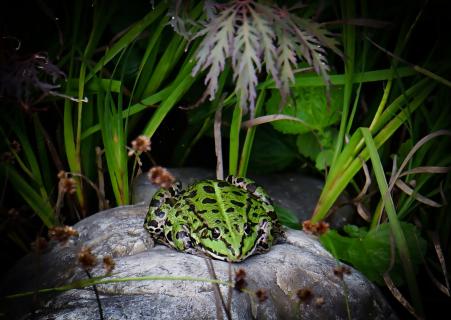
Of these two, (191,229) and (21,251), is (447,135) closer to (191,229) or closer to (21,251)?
(191,229)

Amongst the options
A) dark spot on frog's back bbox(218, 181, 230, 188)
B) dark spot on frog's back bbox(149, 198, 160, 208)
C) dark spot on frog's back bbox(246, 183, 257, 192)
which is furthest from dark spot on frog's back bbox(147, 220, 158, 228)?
dark spot on frog's back bbox(246, 183, 257, 192)

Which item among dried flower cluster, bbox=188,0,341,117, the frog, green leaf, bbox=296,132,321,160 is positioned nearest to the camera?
dried flower cluster, bbox=188,0,341,117

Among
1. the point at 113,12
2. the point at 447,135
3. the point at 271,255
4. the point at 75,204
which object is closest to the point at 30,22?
the point at 113,12

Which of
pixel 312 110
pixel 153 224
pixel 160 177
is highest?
pixel 160 177

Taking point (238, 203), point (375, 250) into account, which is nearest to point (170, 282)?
point (238, 203)

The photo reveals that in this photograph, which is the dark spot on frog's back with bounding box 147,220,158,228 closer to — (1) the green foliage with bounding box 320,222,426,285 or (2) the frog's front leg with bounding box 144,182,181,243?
(2) the frog's front leg with bounding box 144,182,181,243

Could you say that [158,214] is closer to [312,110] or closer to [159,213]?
[159,213]

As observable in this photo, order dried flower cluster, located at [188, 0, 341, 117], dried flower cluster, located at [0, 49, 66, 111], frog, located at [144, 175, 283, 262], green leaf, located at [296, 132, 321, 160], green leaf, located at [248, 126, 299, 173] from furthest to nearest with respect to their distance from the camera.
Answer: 1. green leaf, located at [248, 126, 299, 173]
2. green leaf, located at [296, 132, 321, 160]
3. frog, located at [144, 175, 283, 262]
4. dried flower cluster, located at [0, 49, 66, 111]
5. dried flower cluster, located at [188, 0, 341, 117]
